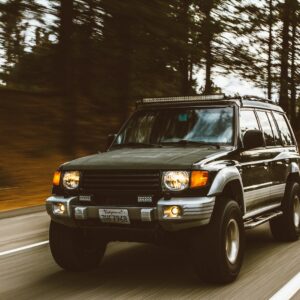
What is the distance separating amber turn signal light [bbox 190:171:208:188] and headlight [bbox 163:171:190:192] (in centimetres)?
5

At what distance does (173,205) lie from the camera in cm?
569

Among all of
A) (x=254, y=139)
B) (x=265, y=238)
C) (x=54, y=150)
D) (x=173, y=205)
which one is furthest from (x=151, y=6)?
(x=173, y=205)

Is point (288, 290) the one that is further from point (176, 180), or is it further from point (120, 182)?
point (120, 182)

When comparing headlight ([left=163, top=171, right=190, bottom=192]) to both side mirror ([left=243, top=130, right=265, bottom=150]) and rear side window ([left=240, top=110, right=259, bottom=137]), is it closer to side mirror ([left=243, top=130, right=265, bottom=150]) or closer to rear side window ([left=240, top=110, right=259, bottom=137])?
side mirror ([left=243, top=130, right=265, bottom=150])

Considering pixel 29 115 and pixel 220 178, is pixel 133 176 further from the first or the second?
pixel 29 115

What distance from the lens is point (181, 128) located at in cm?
726

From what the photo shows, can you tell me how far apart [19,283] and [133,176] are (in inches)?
62.6

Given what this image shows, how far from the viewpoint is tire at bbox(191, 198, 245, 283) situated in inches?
227

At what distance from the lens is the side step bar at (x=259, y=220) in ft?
22.8

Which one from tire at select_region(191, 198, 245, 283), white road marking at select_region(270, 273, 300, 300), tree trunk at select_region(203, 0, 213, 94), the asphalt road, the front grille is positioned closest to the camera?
white road marking at select_region(270, 273, 300, 300)

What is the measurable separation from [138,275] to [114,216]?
3.08 feet

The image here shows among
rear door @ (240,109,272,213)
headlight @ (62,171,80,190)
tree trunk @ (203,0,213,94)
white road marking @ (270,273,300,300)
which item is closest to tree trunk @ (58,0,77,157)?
tree trunk @ (203,0,213,94)

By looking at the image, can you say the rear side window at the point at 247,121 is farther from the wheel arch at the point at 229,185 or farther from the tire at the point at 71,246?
the tire at the point at 71,246

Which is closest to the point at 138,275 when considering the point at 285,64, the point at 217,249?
the point at 217,249
